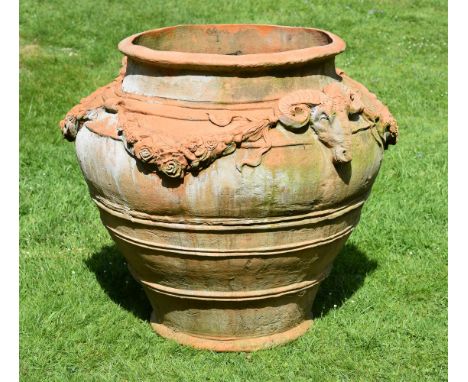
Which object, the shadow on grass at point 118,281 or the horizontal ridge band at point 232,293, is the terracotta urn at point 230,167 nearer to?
the horizontal ridge band at point 232,293

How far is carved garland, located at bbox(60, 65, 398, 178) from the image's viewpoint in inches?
141

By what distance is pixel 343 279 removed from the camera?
5043 mm

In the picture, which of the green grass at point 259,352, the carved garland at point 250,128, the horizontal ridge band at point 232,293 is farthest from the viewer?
the green grass at point 259,352

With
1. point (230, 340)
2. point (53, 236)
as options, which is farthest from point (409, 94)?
point (230, 340)

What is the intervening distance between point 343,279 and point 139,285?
1.27m

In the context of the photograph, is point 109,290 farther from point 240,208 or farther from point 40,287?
point 240,208

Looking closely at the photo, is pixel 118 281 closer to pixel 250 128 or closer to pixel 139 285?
pixel 139 285

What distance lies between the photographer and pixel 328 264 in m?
4.34

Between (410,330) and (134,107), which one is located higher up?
(134,107)

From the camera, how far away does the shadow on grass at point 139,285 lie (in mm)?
4805

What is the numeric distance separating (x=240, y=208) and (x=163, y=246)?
1.55 feet

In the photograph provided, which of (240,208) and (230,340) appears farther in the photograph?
(230,340)

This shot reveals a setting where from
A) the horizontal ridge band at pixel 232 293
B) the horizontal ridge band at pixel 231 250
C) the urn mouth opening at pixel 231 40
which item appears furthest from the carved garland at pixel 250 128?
the horizontal ridge band at pixel 232 293

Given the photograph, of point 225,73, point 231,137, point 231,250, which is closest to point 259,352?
point 231,250
